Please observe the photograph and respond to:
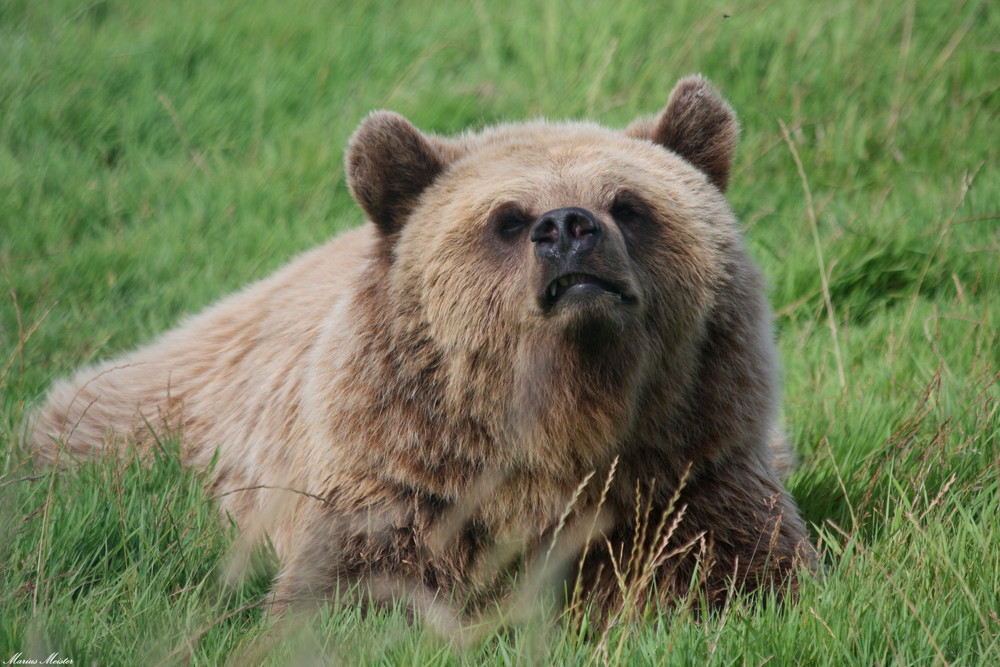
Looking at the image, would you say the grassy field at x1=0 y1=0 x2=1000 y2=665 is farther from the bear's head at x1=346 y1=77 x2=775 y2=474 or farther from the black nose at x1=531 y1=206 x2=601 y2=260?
the black nose at x1=531 y1=206 x2=601 y2=260

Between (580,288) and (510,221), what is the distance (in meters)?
0.46

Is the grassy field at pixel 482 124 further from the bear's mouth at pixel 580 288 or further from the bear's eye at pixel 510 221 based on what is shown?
the bear's eye at pixel 510 221

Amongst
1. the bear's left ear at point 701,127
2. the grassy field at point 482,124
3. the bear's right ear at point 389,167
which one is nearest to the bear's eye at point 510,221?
the bear's right ear at point 389,167

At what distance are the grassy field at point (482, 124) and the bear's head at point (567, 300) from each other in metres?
0.62

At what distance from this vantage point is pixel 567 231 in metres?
3.40

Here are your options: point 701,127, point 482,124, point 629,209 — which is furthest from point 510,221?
point 482,124

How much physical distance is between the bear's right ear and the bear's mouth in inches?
33.9

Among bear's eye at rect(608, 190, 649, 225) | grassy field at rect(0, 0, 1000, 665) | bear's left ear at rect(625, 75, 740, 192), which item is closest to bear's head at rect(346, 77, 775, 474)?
bear's eye at rect(608, 190, 649, 225)

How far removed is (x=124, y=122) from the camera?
7.80 meters

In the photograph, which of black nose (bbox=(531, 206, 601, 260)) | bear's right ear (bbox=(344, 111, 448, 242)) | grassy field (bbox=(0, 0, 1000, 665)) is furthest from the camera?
bear's right ear (bbox=(344, 111, 448, 242))

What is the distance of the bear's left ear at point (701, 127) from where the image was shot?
423 centimetres

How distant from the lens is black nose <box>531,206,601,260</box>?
133 inches

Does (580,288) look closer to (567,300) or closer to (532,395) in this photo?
(567,300)

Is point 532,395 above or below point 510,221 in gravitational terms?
below
